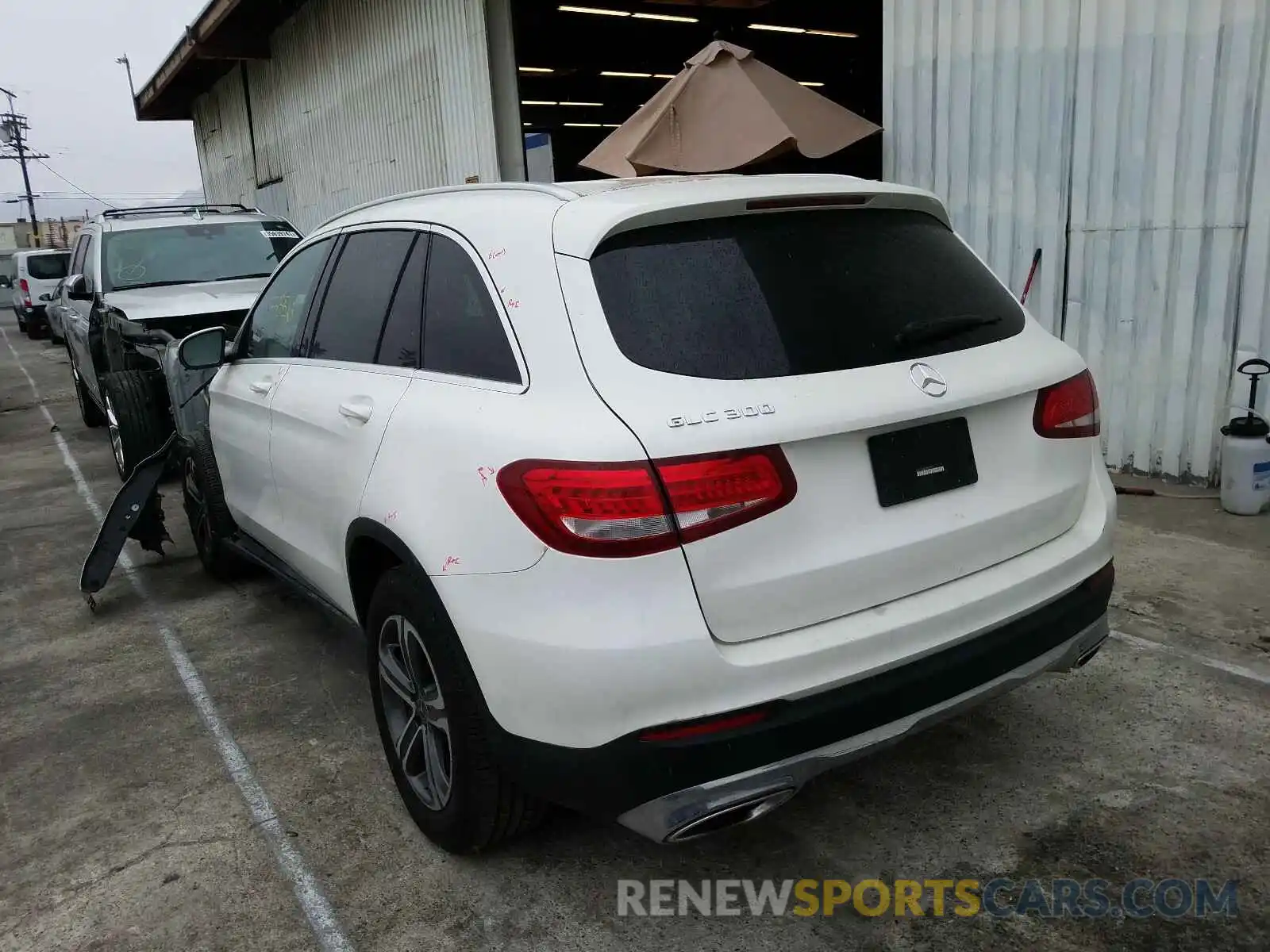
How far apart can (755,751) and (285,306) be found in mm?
2888

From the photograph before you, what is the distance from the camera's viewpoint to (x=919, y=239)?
288 centimetres

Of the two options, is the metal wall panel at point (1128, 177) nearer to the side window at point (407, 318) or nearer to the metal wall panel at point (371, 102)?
the side window at point (407, 318)

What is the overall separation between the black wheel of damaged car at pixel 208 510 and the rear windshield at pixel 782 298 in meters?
3.26

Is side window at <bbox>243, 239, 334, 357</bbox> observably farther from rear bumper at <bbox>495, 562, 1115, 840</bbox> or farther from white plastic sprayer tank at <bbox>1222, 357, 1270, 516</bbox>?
white plastic sprayer tank at <bbox>1222, 357, 1270, 516</bbox>

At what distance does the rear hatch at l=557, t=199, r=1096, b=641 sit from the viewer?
223cm

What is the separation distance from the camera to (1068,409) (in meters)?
2.80

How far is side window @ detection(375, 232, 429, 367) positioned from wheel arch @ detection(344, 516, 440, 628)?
505 mm

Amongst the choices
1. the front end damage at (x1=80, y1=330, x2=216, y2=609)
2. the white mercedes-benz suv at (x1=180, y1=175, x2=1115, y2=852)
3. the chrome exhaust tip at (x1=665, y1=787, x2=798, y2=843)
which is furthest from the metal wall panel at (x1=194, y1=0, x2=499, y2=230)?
the chrome exhaust tip at (x1=665, y1=787, x2=798, y2=843)

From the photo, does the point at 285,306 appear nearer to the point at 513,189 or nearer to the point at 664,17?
the point at 513,189

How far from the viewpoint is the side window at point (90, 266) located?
864 cm

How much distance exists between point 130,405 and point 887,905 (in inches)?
232

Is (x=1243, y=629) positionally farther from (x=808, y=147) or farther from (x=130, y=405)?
(x=130, y=405)

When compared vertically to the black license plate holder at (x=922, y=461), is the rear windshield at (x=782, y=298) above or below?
above

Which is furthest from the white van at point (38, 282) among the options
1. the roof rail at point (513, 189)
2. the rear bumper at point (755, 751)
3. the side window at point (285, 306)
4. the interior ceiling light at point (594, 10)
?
the rear bumper at point (755, 751)
